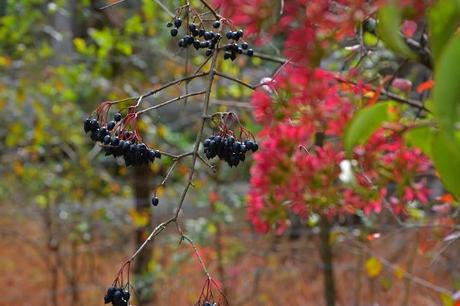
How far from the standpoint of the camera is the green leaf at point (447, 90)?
0.37 metres

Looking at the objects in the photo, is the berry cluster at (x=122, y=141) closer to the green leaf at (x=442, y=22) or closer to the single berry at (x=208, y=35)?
the single berry at (x=208, y=35)

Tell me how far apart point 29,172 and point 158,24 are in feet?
4.61

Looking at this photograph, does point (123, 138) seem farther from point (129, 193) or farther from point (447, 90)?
point (129, 193)

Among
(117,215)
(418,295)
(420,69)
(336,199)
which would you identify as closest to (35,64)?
(117,215)

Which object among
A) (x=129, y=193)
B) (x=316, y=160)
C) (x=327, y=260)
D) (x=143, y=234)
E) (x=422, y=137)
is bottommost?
(x=422, y=137)

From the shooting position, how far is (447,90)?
373mm

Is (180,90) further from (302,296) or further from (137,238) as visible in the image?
(302,296)

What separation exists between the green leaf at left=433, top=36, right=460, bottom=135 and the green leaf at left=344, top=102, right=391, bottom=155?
0.52 ft

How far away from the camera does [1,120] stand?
15.4ft

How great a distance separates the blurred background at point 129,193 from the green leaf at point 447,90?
264 centimetres

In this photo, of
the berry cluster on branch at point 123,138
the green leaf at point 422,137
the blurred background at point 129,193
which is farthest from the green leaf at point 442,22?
the blurred background at point 129,193

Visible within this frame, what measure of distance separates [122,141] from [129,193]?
3.40 meters

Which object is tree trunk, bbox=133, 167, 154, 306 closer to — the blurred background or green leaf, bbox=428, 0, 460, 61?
the blurred background

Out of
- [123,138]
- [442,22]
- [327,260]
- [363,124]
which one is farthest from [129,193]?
[442,22]
